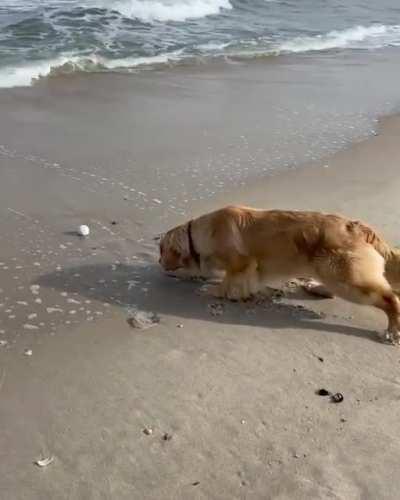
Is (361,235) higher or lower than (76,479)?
higher

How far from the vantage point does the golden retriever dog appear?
5102 millimetres

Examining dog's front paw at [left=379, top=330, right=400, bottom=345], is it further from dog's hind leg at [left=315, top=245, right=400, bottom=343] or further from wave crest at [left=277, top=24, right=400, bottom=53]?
wave crest at [left=277, top=24, right=400, bottom=53]

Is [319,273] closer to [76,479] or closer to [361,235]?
[361,235]

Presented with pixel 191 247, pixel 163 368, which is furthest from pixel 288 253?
pixel 163 368

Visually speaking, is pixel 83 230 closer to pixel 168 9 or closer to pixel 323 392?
pixel 323 392

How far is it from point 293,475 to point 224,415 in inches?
23.6

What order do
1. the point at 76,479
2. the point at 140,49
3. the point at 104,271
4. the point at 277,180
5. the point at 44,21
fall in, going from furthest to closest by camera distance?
1. the point at 44,21
2. the point at 140,49
3. the point at 277,180
4. the point at 104,271
5. the point at 76,479

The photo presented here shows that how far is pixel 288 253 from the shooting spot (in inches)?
210

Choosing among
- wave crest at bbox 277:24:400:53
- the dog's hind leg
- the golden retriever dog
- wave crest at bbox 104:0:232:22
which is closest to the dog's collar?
the golden retriever dog

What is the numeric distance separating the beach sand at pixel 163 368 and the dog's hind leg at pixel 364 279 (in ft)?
0.68

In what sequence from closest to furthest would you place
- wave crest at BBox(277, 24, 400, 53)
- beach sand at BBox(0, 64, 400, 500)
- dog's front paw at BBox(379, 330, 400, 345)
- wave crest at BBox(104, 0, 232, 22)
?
beach sand at BBox(0, 64, 400, 500) → dog's front paw at BBox(379, 330, 400, 345) → wave crest at BBox(277, 24, 400, 53) → wave crest at BBox(104, 0, 232, 22)

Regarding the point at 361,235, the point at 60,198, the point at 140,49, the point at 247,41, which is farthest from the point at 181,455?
the point at 247,41

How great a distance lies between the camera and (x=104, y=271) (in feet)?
18.9

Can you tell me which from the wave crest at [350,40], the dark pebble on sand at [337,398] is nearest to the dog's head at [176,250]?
the dark pebble on sand at [337,398]
